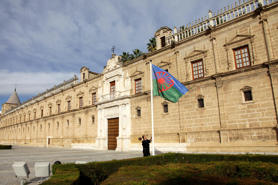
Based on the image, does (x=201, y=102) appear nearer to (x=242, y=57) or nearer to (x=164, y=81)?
(x=242, y=57)

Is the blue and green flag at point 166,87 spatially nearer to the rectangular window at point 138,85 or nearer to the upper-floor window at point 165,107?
the upper-floor window at point 165,107

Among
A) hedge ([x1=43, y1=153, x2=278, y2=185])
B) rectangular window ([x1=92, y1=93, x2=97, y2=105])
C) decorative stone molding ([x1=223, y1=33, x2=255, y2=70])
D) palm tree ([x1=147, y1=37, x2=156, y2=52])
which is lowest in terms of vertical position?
hedge ([x1=43, y1=153, x2=278, y2=185])

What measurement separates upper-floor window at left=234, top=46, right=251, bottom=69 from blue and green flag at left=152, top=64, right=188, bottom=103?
6120mm

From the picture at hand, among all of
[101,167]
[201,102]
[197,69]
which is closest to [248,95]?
[201,102]

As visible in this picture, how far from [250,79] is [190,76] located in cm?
491

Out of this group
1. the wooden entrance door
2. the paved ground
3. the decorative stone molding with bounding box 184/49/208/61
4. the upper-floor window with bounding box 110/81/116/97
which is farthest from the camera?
the upper-floor window with bounding box 110/81/116/97

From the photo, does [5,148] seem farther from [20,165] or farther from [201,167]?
[201,167]

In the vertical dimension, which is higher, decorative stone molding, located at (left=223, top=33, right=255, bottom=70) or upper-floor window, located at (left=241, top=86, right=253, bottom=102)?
decorative stone molding, located at (left=223, top=33, right=255, bottom=70)

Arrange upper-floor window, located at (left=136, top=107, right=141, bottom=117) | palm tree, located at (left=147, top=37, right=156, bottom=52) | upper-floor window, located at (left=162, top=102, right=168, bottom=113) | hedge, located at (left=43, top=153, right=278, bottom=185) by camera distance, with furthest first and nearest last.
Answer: palm tree, located at (left=147, top=37, right=156, bottom=52)
upper-floor window, located at (left=136, top=107, right=141, bottom=117)
upper-floor window, located at (left=162, top=102, right=168, bottom=113)
hedge, located at (left=43, top=153, right=278, bottom=185)

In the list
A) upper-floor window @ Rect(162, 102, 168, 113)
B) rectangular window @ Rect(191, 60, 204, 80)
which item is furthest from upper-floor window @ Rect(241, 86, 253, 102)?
upper-floor window @ Rect(162, 102, 168, 113)

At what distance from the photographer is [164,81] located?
12.5 m

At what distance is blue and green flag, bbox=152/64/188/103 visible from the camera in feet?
40.2

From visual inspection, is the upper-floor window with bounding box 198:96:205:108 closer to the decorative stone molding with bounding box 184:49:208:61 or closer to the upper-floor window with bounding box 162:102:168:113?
the upper-floor window with bounding box 162:102:168:113

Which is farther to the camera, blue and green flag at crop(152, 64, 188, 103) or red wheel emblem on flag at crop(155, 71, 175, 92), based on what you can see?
red wheel emblem on flag at crop(155, 71, 175, 92)
